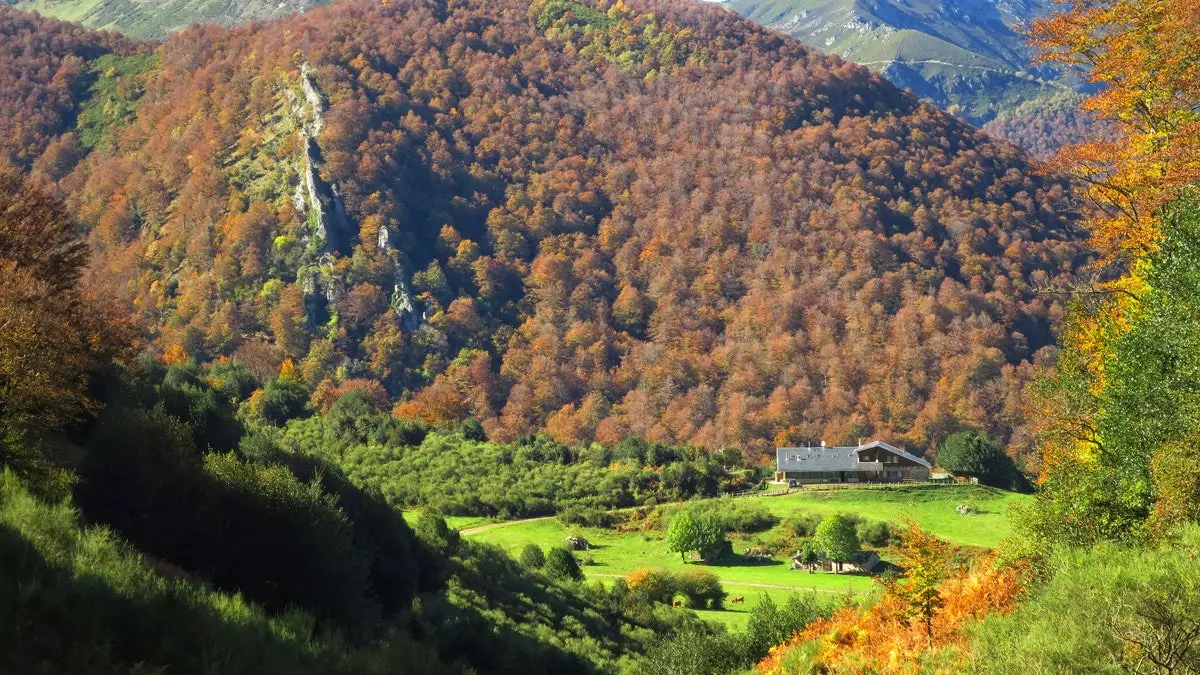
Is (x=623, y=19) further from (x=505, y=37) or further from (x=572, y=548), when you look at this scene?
(x=572, y=548)

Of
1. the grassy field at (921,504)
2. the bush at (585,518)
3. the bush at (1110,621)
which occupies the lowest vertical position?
the grassy field at (921,504)

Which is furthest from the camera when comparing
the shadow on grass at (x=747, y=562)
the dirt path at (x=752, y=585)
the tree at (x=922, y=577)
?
the shadow on grass at (x=747, y=562)

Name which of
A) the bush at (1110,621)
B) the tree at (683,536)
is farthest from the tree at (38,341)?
the tree at (683,536)

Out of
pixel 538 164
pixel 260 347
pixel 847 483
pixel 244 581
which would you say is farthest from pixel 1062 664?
pixel 538 164

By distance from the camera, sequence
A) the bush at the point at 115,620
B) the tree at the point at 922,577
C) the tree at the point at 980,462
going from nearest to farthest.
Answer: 1. the bush at the point at 115,620
2. the tree at the point at 922,577
3. the tree at the point at 980,462

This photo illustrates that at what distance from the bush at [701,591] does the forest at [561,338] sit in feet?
0.84

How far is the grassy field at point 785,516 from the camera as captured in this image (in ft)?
136

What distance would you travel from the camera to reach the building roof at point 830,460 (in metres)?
67.8

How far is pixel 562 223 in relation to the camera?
473 ft

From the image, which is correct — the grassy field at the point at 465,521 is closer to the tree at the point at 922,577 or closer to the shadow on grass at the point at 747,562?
the shadow on grass at the point at 747,562

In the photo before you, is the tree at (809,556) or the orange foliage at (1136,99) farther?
the tree at (809,556)

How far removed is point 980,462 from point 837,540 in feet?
81.9

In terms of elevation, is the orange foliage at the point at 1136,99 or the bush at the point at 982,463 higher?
the orange foliage at the point at 1136,99

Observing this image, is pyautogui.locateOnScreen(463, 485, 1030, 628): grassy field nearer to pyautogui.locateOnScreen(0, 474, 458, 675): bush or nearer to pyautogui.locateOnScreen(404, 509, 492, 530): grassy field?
pyautogui.locateOnScreen(404, 509, 492, 530): grassy field
